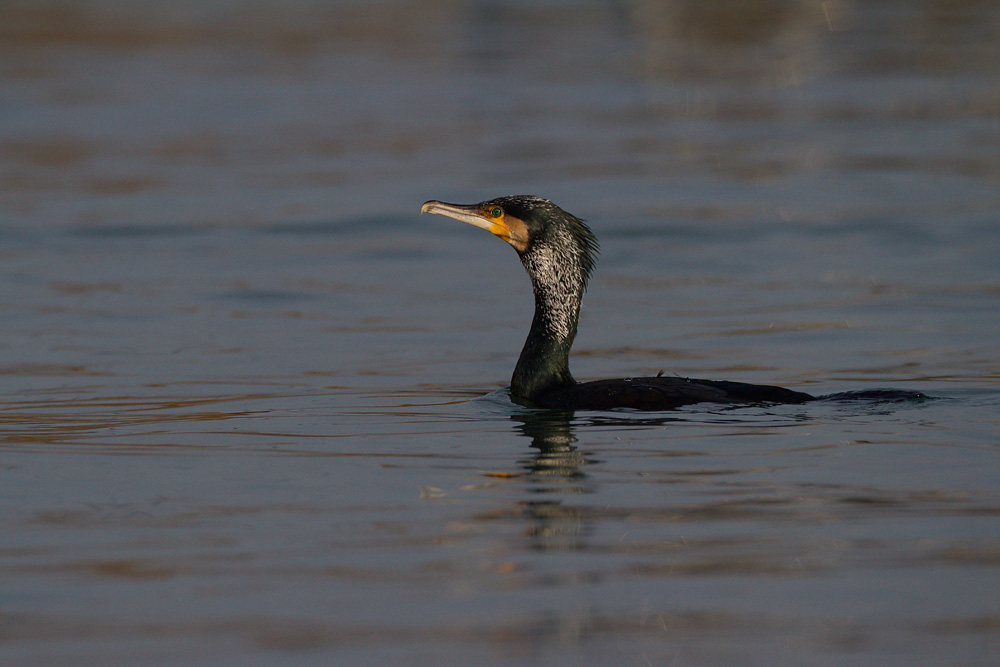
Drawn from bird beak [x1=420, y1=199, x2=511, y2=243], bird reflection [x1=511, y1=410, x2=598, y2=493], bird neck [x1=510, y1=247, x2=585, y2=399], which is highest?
bird beak [x1=420, y1=199, x2=511, y2=243]

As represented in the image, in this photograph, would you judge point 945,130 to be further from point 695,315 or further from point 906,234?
point 695,315

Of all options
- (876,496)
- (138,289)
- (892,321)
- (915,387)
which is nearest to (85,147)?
(138,289)

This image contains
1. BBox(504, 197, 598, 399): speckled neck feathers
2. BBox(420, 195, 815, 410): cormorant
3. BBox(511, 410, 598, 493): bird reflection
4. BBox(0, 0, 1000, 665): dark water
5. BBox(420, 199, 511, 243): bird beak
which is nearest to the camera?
BBox(0, 0, 1000, 665): dark water

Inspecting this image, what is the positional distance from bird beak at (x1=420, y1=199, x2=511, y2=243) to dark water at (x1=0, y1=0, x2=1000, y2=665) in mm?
1164

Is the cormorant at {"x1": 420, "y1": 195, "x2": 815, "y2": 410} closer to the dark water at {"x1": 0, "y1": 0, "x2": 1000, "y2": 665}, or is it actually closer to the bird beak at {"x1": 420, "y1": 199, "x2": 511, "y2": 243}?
the bird beak at {"x1": 420, "y1": 199, "x2": 511, "y2": 243}

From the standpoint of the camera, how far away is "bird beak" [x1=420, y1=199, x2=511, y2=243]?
9344 millimetres

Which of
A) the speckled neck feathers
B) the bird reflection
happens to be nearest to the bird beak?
the speckled neck feathers

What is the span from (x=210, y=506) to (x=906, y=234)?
11401mm

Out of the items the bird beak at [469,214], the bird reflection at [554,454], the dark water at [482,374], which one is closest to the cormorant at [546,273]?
the bird beak at [469,214]

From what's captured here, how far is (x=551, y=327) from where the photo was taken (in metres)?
9.72

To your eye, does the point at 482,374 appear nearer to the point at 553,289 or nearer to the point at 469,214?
the point at 553,289

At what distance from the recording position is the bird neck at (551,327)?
9680mm

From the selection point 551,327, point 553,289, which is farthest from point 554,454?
point 553,289

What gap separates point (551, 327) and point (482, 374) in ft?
4.23
